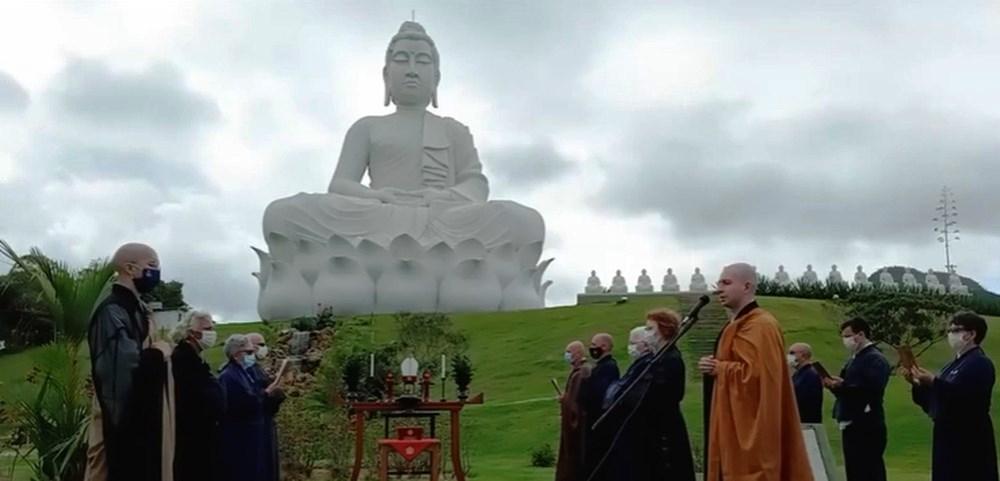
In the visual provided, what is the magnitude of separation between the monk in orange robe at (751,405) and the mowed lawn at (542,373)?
5239mm

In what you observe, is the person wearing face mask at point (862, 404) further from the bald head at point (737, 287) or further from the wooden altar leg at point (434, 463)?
the wooden altar leg at point (434, 463)

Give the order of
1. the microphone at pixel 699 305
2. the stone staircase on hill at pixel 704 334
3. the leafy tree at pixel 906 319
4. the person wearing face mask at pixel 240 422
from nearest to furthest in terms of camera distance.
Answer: the microphone at pixel 699 305 → the person wearing face mask at pixel 240 422 → the stone staircase on hill at pixel 704 334 → the leafy tree at pixel 906 319

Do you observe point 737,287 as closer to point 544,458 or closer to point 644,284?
point 544,458

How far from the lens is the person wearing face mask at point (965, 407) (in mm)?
6277

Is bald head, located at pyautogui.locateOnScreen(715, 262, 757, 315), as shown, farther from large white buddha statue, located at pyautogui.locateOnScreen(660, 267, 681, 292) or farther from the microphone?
large white buddha statue, located at pyautogui.locateOnScreen(660, 267, 681, 292)

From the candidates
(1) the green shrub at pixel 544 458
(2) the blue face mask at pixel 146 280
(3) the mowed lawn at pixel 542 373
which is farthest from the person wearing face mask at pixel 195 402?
(1) the green shrub at pixel 544 458

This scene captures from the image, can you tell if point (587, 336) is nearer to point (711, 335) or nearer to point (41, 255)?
point (711, 335)

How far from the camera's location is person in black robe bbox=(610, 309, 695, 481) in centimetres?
578

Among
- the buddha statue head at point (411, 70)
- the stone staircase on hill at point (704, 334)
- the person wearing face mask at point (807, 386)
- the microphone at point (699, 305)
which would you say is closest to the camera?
the microphone at point (699, 305)

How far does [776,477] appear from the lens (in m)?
4.86

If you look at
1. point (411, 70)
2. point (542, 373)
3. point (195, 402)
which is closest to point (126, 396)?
point (195, 402)

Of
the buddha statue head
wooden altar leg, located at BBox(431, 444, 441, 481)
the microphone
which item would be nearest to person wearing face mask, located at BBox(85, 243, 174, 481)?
the microphone

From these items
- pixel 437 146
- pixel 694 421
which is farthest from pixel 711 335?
pixel 437 146

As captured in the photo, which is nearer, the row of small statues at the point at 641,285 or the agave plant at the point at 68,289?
the agave plant at the point at 68,289
